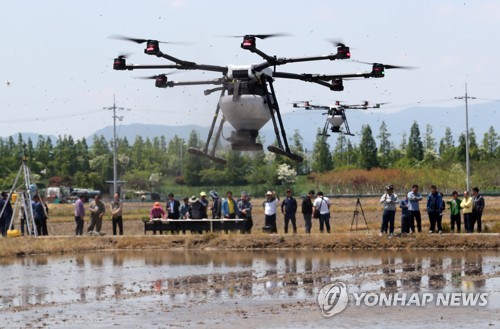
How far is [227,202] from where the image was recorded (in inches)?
1394

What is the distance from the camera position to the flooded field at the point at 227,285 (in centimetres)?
1702

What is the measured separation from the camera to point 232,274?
24.1 m

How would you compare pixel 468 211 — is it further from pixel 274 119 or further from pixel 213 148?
pixel 213 148

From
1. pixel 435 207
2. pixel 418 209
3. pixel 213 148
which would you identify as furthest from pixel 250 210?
pixel 213 148

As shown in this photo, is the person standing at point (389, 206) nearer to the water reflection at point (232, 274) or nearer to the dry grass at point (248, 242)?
the dry grass at point (248, 242)

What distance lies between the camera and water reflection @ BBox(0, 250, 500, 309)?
20.6 meters

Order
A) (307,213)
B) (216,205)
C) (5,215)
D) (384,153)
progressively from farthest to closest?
(384,153) → (5,215) → (216,205) → (307,213)

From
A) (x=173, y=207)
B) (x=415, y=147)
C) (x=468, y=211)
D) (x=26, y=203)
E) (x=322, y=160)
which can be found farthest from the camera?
(x=415, y=147)

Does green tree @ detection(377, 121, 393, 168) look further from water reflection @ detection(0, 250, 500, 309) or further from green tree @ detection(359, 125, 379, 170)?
water reflection @ detection(0, 250, 500, 309)

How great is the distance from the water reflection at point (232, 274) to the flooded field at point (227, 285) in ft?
0.08

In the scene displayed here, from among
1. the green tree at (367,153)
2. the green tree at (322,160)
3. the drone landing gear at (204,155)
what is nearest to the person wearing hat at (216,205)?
the drone landing gear at (204,155)

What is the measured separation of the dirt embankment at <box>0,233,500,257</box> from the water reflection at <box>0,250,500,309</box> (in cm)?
92

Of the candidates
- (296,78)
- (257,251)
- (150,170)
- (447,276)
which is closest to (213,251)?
(257,251)

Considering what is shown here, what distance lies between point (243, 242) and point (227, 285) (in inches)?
389
